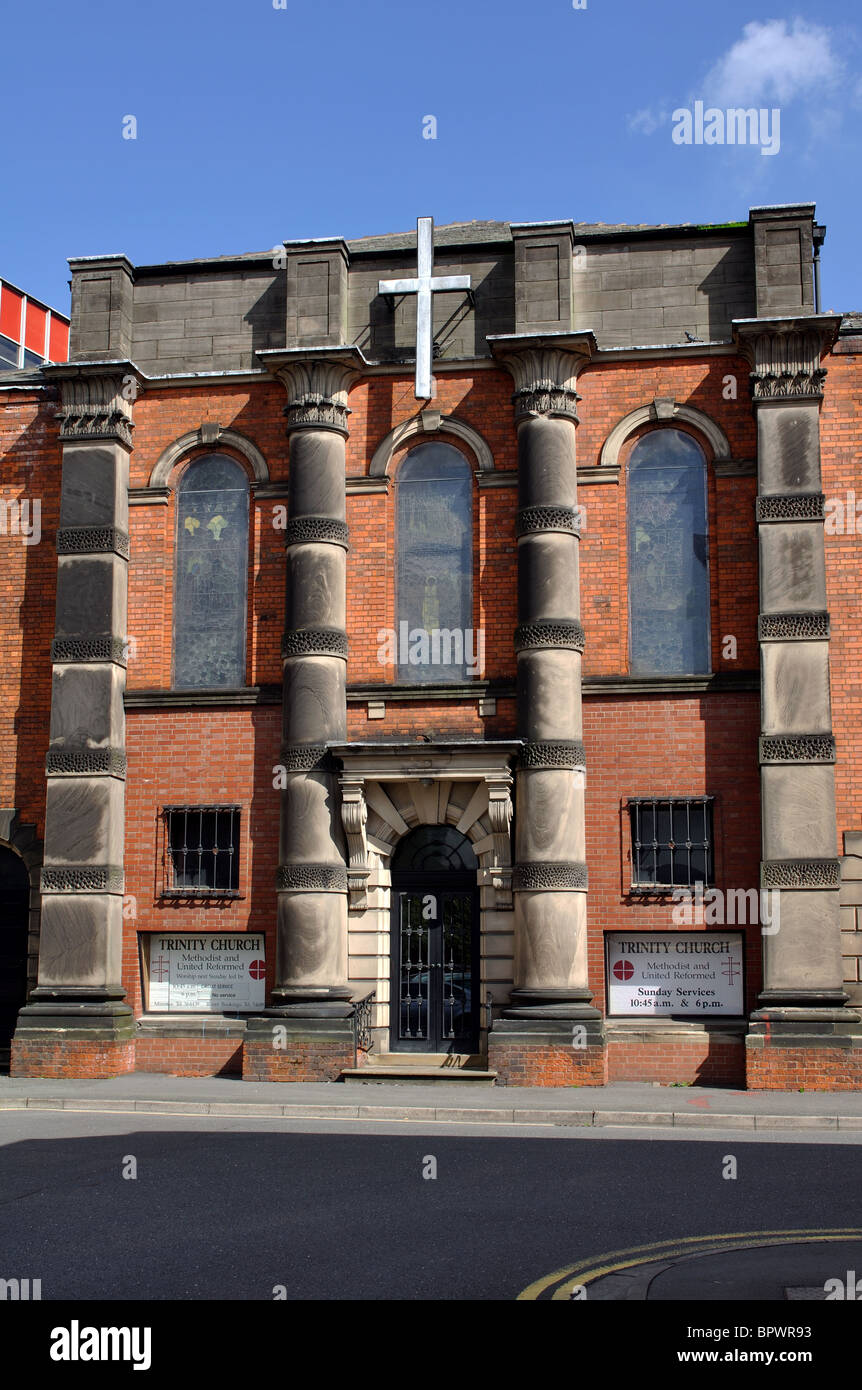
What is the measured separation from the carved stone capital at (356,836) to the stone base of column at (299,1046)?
1465 millimetres

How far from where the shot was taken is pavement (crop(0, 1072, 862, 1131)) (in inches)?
593

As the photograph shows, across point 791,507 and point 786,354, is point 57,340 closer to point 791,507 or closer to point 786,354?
point 786,354

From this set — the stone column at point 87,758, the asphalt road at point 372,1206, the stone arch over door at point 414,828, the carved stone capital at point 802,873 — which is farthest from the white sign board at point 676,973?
the stone column at point 87,758

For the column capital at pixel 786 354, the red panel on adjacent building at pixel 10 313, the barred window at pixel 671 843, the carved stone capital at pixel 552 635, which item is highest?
the red panel on adjacent building at pixel 10 313

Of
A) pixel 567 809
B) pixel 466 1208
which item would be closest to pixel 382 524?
pixel 567 809

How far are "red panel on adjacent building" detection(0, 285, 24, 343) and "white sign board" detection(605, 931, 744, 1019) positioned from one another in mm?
35061

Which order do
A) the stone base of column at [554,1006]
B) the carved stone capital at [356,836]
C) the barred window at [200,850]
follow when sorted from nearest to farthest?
the stone base of column at [554,1006], the carved stone capital at [356,836], the barred window at [200,850]

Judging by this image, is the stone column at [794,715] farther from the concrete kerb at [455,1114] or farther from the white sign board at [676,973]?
the concrete kerb at [455,1114]

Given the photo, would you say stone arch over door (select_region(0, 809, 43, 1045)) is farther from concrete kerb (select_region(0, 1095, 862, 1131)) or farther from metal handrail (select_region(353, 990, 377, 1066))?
metal handrail (select_region(353, 990, 377, 1066))

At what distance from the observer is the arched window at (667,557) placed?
64.2ft

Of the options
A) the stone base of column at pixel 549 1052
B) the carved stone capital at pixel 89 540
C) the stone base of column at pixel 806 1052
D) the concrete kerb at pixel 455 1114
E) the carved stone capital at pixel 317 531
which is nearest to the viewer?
the concrete kerb at pixel 455 1114

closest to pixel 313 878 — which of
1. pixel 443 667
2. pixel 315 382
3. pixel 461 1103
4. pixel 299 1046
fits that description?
pixel 299 1046

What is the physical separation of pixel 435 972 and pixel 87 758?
5.53m

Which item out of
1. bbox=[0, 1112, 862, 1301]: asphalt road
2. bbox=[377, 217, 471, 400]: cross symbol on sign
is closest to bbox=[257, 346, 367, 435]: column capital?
bbox=[377, 217, 471, 400]: cross symbol on sign
